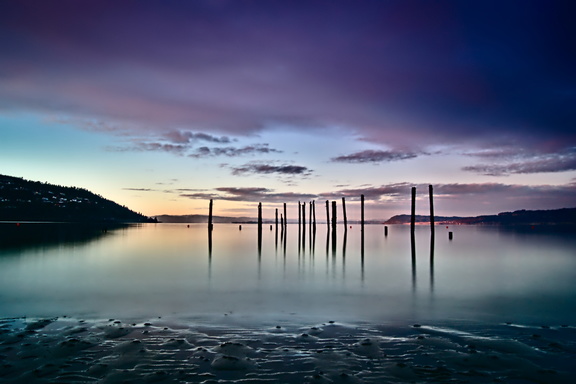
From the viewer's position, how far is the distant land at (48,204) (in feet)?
450

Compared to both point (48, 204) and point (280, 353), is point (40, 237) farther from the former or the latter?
point (48, 204)

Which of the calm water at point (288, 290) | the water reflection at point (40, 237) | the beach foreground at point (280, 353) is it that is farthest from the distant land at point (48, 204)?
the beach foreground at point (280, 353)

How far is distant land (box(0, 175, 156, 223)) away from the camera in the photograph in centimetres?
13712

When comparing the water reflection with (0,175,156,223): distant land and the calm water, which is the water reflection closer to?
the calm water

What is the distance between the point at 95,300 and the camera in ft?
35.6

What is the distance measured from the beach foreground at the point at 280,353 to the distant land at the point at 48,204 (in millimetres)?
146427

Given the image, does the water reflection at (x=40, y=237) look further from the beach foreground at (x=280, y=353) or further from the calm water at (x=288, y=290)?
the beach foreground at (x=280, y=353)

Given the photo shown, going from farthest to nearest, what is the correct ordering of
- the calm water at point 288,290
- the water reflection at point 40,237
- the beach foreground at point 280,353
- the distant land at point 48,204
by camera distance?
the distant land at point 48,204 < the water reflection at point 40,237 < the calm water at point 288,290 < the beach foreground at point 280,353

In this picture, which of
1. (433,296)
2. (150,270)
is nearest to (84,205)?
(150,270)

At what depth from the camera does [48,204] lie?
498 feet

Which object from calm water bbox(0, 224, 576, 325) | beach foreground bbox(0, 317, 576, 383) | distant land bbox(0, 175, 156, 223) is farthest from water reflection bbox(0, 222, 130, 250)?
distant land bbox(0, 175, 156, 223)

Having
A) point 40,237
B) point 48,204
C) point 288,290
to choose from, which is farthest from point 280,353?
point 48,204

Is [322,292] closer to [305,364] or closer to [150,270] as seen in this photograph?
[305,364]

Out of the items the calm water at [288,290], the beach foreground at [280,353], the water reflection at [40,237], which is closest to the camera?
the beach foreground at [280,353]
